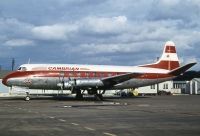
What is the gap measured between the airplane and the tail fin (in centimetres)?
240

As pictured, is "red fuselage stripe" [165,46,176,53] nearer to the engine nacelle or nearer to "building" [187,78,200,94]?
the engine nacelle

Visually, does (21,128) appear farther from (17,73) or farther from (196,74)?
(196,74)

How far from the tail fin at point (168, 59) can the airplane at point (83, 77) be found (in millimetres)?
2401

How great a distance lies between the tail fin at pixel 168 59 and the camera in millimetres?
54781

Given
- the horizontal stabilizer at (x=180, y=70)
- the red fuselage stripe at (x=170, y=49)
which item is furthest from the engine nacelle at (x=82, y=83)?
the red fuselage stripe at (x=170, y=49)

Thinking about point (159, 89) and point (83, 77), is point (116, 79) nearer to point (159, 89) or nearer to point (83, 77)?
point (83, 77)

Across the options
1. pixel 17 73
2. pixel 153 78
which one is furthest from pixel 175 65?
pixel 17 73

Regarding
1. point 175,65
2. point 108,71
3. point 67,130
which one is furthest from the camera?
point 175,65

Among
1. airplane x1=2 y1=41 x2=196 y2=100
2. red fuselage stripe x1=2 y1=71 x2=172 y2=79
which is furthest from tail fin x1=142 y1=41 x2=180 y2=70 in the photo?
red fuselage stripe x1=2 y1=71 x2=172 y2=79

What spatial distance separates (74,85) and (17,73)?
6.84 metres

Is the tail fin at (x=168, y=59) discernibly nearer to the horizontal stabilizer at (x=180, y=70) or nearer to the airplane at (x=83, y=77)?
the airplane at (x=83, y=77)

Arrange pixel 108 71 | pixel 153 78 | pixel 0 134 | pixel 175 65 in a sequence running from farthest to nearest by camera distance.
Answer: pixel 175 65, pixel 153 78, pixel 108 71, pixel 0 134

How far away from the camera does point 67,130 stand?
14.2 metres

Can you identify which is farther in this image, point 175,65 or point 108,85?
point 175,65
